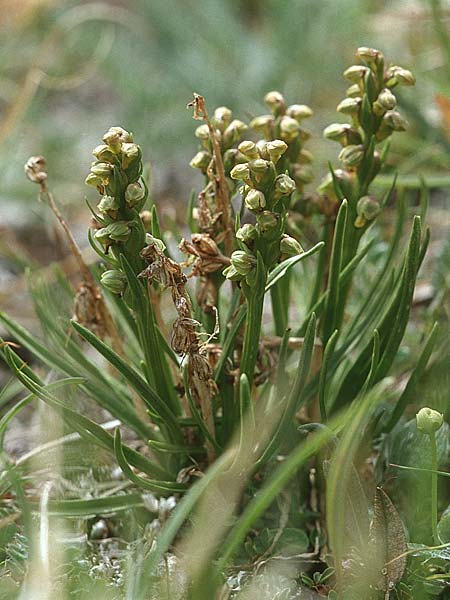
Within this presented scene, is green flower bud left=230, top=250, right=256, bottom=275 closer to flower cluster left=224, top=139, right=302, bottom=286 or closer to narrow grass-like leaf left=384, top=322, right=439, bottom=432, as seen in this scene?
flower cluster left=224, top=139, right=302, bottom=286

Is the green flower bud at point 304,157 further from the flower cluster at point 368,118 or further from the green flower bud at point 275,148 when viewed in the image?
the green flower bud at point 275,148

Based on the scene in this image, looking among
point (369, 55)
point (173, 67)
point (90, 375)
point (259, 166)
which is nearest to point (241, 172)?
point (259, 166)

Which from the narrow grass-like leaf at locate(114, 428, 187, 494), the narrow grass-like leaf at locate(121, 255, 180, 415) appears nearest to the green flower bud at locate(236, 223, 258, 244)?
the narrow grass-like leaf at locate(121, 255, 180, 415)

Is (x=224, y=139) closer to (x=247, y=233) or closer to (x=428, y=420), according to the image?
(x=247, y=233)

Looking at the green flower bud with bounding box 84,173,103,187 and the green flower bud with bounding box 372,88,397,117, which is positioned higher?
the green flower bud with bounding box 372,88,397,117

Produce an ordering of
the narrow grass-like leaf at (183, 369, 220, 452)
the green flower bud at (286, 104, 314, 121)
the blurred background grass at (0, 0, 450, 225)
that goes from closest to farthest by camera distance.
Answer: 1. the narrow grass-like leaf at (183, 369, 220, 452)
2. the green flower bud at (286, 104, 314, 121)
3. the blurred background grass at (0, 0, 450, 225)

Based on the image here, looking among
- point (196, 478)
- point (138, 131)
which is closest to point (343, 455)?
point (196, 478)
